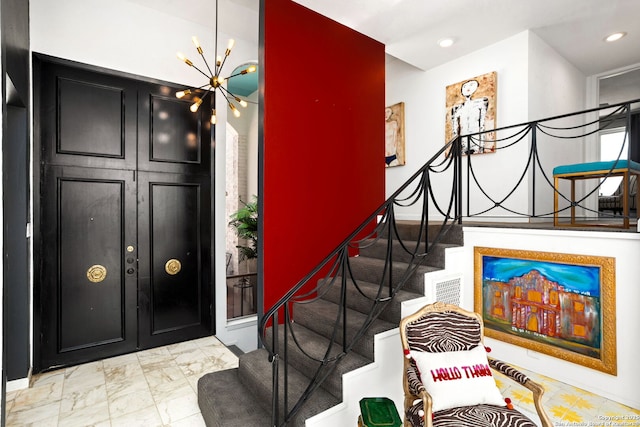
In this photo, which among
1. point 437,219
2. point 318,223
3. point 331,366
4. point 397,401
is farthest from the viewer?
point 437,219

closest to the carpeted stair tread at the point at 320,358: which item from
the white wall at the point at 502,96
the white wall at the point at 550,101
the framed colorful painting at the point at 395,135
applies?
the white wall at the point at 502,96

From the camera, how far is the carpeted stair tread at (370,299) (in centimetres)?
255

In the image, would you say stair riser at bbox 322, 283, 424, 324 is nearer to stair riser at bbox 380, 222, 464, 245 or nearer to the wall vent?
the wall vent

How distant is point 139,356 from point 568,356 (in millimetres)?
4090

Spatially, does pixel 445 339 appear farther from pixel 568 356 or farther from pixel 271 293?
pixel 271 293

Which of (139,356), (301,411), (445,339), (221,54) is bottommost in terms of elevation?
(139,356)

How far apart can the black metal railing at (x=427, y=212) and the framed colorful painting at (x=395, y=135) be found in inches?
22.4

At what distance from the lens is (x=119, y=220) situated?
3.57 metres

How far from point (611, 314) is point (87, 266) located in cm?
473

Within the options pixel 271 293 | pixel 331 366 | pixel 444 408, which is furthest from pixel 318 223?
pixel 444 408

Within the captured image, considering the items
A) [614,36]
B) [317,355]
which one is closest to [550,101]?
[614,36]

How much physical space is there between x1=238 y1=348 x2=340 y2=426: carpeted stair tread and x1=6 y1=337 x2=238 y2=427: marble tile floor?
0.45 m

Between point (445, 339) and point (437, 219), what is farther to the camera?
point (437, 219)

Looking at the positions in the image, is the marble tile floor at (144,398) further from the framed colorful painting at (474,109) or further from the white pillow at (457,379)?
the framed colorful painting at (474,109)
